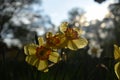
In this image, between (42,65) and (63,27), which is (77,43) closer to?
(63,27)

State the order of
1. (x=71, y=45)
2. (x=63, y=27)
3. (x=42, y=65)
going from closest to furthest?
(x=42, y=65), (x=71, y=45), (x=63, y=27)

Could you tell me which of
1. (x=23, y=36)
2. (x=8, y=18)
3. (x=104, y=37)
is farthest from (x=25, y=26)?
(x=104, y=37)

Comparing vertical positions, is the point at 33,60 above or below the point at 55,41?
below

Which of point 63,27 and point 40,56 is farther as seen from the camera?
point 63,27

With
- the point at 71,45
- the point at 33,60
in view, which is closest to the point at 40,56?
the point at 33,60

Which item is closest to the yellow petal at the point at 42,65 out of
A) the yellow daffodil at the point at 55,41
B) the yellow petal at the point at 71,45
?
the yellow daffodil at the point at 55,41

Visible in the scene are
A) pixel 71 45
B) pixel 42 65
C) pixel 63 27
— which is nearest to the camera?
pixel 42 65

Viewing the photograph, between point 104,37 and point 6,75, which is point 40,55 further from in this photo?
point 104,37
